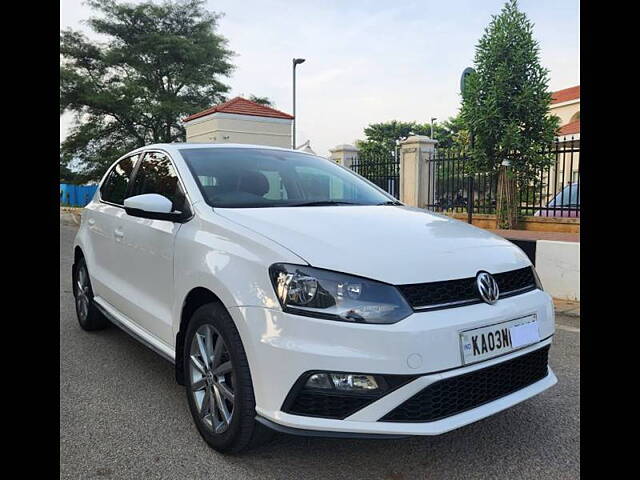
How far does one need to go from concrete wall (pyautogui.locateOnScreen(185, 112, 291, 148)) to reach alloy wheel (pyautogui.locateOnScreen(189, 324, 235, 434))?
10.1m

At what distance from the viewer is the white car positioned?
2154 mm

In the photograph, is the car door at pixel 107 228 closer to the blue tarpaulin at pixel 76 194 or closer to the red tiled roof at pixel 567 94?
the blue tarpaulin at pixel 76 194

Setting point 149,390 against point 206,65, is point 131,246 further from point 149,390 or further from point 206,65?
point 206,65

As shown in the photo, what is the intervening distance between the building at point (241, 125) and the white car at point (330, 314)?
388 inches

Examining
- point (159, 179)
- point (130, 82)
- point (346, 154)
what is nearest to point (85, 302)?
point (159, 179)

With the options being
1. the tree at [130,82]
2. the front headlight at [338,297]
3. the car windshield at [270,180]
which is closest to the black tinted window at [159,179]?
the car windshield at [270,180]

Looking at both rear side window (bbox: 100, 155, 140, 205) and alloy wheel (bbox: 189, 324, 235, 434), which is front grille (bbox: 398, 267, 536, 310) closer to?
alloy wheel (bbox: 189, 324, 235, 434)

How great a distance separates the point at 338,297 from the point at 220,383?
2.63 feet

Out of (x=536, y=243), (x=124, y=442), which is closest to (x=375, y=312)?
(x=124, y=442)

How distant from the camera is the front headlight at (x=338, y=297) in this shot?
2.16 m

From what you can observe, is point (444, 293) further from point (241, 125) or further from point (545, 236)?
point (241, 125)

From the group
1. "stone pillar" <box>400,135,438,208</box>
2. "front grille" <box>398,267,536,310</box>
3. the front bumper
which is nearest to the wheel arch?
the front bumper

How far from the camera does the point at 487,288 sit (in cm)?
241
